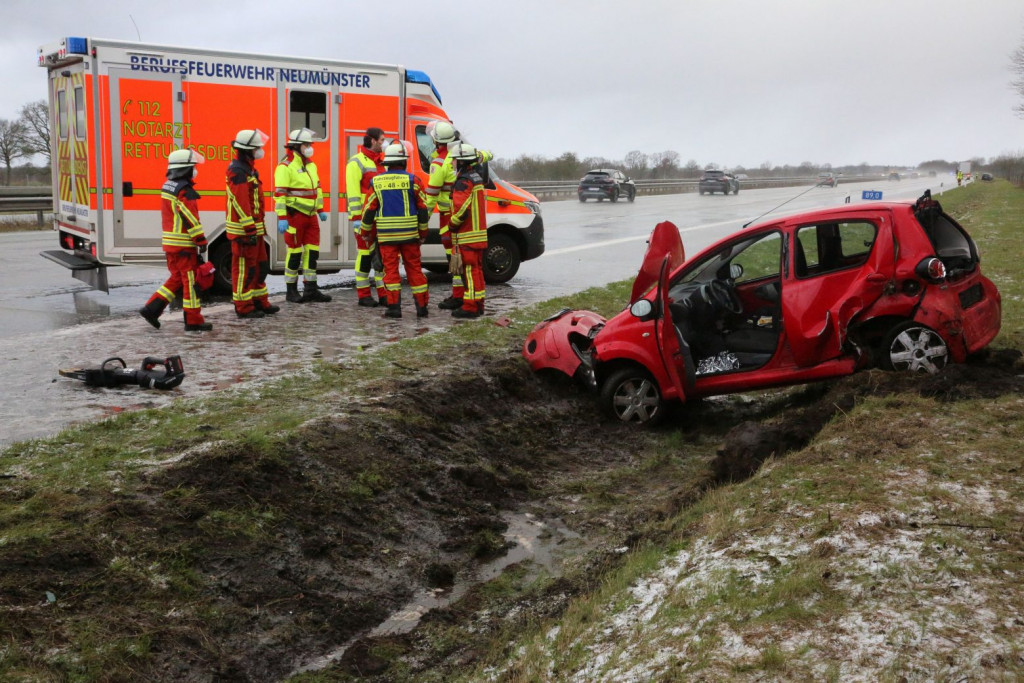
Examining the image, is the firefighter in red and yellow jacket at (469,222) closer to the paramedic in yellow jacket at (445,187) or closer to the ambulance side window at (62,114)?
the paramedic in yellow jacket at (445,187)

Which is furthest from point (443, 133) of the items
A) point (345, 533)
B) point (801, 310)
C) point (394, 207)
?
point (345, 533)

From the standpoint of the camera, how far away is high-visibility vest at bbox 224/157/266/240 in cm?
1020

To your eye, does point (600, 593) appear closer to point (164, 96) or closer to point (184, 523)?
point (184, 523)

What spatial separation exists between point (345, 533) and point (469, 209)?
6.06m

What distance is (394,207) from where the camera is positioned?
10586 mm

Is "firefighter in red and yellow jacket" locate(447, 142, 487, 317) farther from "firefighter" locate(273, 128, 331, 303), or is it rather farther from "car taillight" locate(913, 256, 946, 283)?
"car taillight" locate(913, 256, 946, 283)

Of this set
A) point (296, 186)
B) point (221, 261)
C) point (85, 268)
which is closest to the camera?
point (296, 186)

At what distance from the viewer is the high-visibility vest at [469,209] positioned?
10.8 metres

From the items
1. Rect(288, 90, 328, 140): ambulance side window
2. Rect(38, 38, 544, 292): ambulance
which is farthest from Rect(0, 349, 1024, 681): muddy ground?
Rect(288, 90, 328, 140): ambulance side window

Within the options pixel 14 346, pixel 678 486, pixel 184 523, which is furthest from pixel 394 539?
pixel 14 346

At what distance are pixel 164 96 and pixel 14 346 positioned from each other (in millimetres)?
3986

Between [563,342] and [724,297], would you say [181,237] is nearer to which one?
[563,342]

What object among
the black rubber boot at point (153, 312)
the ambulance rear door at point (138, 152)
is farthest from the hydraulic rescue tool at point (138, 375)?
the ambulance rear door at point (138, 152)

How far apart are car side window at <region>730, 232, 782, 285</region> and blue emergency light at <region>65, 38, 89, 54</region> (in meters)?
7.84
